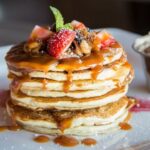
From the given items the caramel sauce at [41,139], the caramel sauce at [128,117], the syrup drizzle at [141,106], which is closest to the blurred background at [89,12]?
the syrup drizzle at [141,106]

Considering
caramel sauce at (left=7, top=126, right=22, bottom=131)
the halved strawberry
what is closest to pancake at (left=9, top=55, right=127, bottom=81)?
the halved strawberry

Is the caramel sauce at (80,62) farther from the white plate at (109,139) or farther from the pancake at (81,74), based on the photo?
the white plate at (109,139)

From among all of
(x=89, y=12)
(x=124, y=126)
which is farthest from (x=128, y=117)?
(x=89, y=12)

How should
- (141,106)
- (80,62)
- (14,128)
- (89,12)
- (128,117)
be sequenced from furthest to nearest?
(89,12)
(141,106)
(128,117)
(14,128)
(80,62)

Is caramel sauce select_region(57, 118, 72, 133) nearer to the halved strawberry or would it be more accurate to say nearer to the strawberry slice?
the strawberry slice

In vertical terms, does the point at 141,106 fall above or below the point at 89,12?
above

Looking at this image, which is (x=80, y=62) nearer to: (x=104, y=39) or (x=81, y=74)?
(x=81, y=74)

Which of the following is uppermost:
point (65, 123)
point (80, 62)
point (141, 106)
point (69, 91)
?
point (80, 62)
